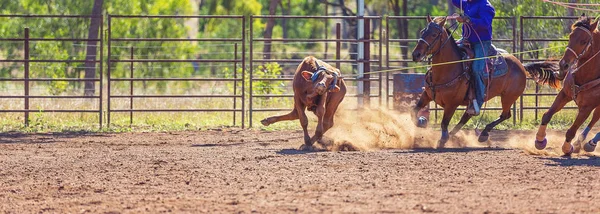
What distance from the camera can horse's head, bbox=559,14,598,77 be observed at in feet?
35.7

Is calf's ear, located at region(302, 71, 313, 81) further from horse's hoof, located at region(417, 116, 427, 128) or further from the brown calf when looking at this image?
horse's hoof, located at region(417, 116, 427, 128)

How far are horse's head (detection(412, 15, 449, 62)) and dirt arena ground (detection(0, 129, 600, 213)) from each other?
4.11 feet

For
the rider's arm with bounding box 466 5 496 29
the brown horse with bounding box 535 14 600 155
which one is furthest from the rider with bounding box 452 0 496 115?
the brown horse with bounding box 535 14 600 155

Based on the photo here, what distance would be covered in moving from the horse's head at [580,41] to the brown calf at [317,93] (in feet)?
9.35

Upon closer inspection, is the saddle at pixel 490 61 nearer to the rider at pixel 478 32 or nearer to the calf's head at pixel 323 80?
the rider at pixel 478 32

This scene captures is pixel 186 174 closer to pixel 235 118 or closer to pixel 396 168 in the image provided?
pixel 396 168

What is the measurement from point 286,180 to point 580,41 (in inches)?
163

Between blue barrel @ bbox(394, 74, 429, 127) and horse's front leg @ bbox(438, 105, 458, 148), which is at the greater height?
blue barrel @ bbox(394, 74, 429, 127)

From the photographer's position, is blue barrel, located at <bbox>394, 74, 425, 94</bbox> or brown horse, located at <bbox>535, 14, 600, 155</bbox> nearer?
brown horse, located at <bbox>535, 14, 600, 155</bbox>

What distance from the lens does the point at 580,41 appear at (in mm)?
10961

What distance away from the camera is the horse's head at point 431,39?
478 inches

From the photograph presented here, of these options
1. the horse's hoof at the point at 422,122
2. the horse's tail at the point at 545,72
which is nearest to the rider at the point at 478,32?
the horse's hoof at the point at 422,122

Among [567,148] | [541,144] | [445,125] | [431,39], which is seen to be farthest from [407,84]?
[567,148]

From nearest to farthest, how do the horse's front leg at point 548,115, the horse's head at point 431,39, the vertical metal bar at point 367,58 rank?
the horse's front leg at point 548,115 → the horse's head at point 431,39 → the vertical metal bar at point 367,58
